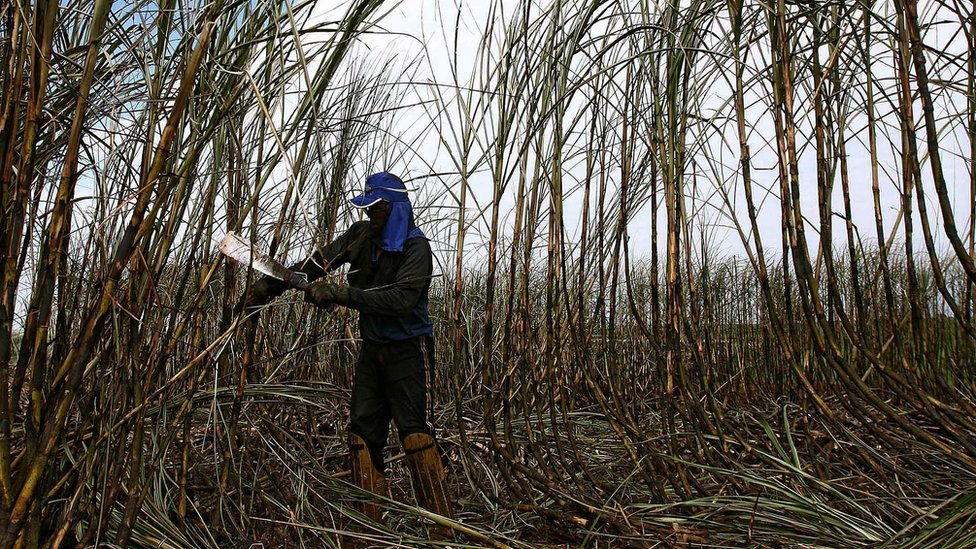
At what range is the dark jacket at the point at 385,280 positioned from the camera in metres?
2.00

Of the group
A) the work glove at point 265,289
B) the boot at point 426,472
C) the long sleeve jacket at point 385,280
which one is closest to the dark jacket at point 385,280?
the long sleeve jacket at point 385,280

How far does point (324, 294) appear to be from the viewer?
1.86m

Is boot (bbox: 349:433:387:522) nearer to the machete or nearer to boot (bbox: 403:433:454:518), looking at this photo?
boot (bbox: 403:433:454:518)

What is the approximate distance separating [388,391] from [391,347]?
0.40 ft

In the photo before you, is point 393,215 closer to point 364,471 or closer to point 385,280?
point 385,280

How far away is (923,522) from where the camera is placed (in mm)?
1565

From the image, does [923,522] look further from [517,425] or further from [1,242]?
[1,242]

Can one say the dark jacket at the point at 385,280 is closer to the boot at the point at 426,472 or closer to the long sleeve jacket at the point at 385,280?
the long sleeve jacket at the point at 385,280

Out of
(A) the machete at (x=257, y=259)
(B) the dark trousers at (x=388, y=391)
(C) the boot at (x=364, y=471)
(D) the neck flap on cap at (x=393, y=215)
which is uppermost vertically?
(D) the neck flap on cap at (x=393, y=215)

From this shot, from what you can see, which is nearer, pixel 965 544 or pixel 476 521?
pixel 965 544

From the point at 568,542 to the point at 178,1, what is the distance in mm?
1375

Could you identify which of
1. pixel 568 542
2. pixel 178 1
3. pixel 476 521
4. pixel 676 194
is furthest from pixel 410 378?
pixel 178 1

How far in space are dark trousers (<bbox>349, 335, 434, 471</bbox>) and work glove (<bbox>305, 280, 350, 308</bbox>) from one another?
0.93 feet

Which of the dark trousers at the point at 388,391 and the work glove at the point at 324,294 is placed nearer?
the work glove at the point at 324,294
